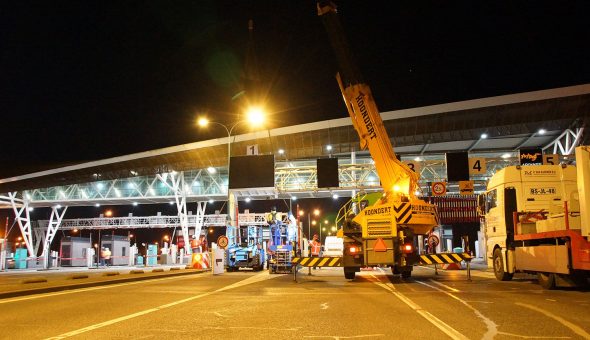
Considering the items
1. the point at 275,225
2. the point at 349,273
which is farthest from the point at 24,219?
the point at 349,273

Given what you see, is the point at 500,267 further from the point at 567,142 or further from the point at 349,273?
the point at 567,142

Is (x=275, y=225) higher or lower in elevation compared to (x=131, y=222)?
lower

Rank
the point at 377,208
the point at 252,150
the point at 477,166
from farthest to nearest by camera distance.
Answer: the point at 252,150, the point at 477,166, the point at 377,208

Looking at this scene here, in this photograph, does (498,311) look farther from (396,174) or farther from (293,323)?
(396,174)

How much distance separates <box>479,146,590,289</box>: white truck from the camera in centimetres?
1149

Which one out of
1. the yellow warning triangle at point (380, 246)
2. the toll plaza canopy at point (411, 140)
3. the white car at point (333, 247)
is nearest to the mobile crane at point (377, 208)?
the yellow warning triangle at point (380, 246)

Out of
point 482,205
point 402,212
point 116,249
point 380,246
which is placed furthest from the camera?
point 116,249

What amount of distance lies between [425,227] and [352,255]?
2.76 metres

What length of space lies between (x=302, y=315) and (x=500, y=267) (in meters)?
10.5

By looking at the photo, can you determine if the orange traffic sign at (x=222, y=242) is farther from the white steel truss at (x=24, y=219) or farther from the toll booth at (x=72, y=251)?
the white steel truss at (x=24, y=219)

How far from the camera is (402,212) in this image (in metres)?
16.5

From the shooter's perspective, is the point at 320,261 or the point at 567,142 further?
the point at 567,142

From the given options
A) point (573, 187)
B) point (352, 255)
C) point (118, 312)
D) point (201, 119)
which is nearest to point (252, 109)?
point (201, 119)

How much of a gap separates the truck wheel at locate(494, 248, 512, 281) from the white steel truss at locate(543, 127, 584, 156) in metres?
17.8
